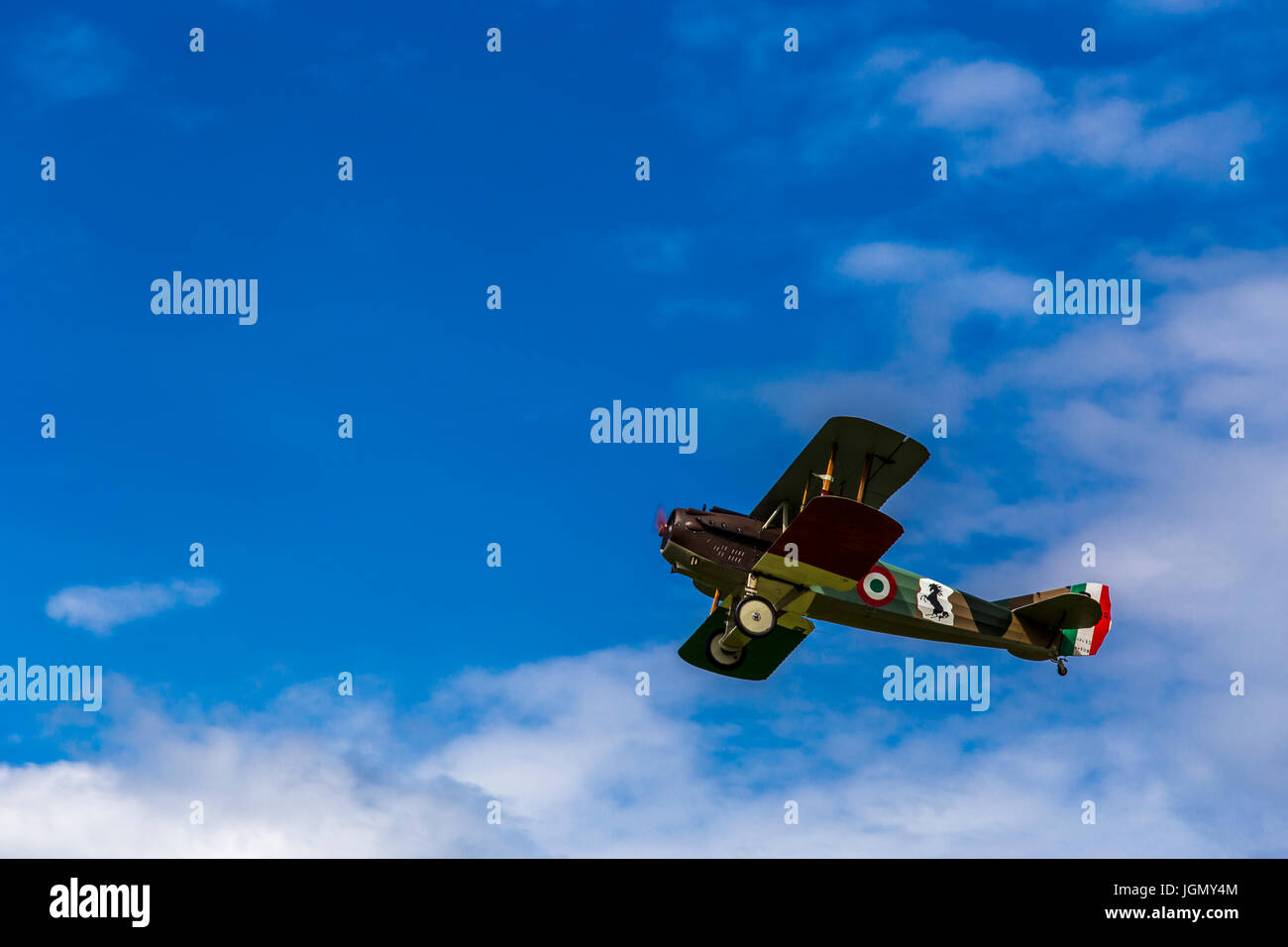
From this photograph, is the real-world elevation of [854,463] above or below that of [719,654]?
above

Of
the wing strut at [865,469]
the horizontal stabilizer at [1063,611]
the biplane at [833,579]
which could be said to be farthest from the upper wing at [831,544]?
the horizontal stabilizer at [1063,611]

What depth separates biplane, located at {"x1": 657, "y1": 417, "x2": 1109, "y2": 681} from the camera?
2275 centimetres

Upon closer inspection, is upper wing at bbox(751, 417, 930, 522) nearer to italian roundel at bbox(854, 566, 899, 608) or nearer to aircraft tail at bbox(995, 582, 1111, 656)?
italian roundel at bbox(854, 566, 899, 608)

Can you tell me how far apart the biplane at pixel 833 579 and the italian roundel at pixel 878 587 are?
0.02 metres

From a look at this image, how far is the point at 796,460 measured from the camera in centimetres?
2412

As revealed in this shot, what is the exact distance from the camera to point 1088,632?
27.1 metres

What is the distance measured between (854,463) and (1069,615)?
6.32m

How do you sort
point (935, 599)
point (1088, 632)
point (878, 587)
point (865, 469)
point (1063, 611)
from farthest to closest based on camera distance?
point (1088, 632) → point (1063, 611) → point (935, 599) → point (878, 587) → point (865, 469)

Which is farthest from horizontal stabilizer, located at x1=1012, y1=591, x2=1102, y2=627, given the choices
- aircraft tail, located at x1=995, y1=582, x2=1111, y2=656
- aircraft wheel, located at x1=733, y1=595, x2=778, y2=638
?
aircraft wheel, located at x1=733, y1=595, x2=778, y2=638

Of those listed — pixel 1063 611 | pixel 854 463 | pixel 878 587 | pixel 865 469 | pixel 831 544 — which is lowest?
pixel 1063 611

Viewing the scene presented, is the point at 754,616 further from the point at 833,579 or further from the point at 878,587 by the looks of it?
the point at 878,587

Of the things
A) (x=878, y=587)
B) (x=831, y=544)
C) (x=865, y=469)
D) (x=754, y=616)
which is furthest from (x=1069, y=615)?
(x=754, y=616)

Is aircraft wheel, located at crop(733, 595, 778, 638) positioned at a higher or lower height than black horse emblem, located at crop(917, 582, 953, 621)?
lower

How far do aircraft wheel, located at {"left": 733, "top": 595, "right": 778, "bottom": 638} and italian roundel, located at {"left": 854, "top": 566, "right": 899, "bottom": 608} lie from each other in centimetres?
238
